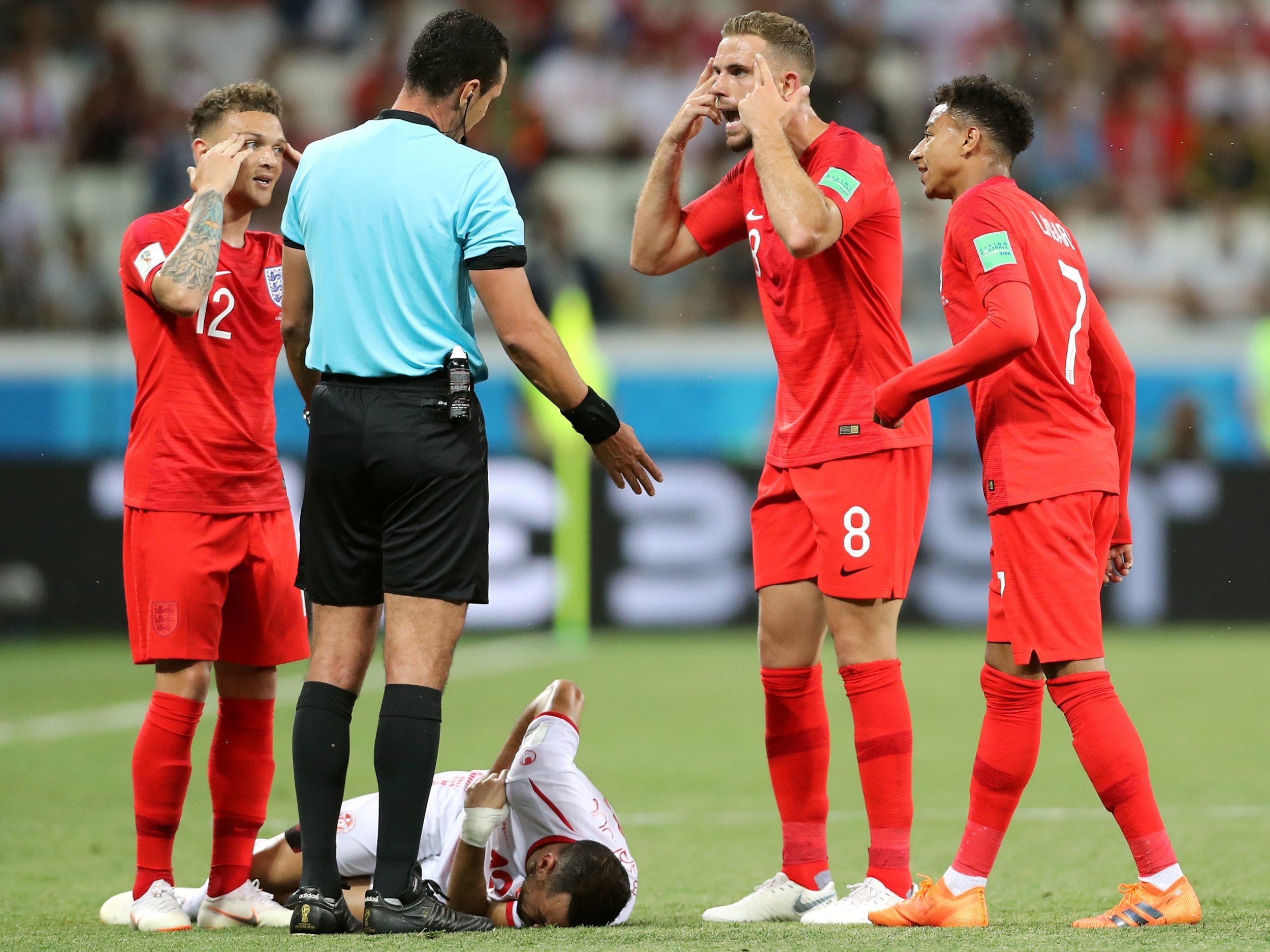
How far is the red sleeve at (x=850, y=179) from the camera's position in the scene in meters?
4.42

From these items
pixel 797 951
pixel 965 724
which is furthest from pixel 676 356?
pixel 797 951

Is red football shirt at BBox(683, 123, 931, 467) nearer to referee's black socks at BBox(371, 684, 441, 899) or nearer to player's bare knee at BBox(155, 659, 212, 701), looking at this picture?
referee's black socks at BBox(371, 684, 441, 899)

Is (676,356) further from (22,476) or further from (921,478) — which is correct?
(921,478)

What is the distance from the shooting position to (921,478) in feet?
15.0

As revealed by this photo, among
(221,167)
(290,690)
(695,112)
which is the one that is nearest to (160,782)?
(221,167)

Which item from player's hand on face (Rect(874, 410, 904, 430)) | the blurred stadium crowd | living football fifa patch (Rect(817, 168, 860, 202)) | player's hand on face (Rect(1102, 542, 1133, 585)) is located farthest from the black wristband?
the blurred stadium crowd

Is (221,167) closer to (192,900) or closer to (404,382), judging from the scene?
(404,382)

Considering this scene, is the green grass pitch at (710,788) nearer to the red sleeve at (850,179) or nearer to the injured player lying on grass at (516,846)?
the injured player lying on grass at (516,846)

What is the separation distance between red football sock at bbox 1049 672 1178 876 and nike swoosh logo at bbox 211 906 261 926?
84.8 inches

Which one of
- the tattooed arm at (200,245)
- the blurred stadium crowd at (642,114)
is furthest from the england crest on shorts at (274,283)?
the blurred stadium crowd at (642,114)

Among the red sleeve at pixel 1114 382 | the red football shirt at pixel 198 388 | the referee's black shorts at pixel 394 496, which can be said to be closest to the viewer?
the referee's black shorts at pixel 394 496

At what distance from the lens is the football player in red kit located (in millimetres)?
4480

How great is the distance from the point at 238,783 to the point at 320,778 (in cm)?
70

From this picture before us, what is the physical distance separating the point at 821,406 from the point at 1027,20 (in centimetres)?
1274
